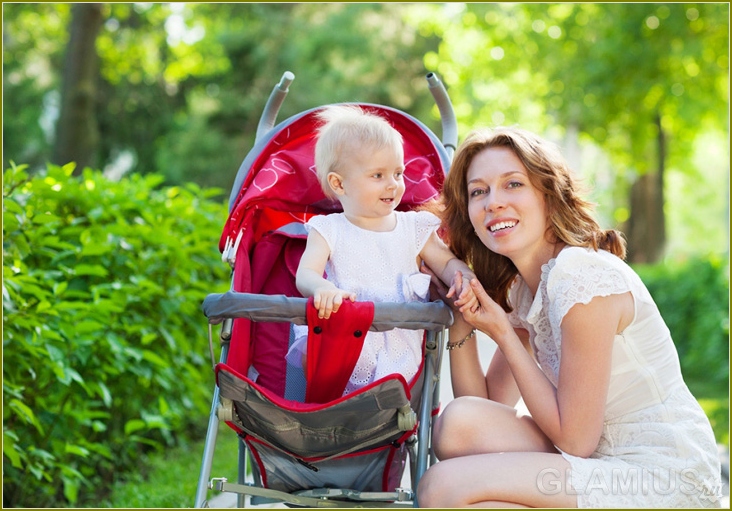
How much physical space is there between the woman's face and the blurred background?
28cm

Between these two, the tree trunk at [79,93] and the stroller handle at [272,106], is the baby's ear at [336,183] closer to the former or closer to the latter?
the stroller handle at [272,106]

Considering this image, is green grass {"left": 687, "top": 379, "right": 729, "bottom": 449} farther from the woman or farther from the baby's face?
the baby's face

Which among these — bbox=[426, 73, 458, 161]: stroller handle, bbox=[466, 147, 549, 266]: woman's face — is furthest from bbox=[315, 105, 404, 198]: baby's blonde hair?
bbox=[426, 73, 458, 161]: stroller handle

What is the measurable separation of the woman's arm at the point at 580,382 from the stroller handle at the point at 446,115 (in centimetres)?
136

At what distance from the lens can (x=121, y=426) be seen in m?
4.72

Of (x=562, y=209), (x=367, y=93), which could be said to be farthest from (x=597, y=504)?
(x=367, y=93)

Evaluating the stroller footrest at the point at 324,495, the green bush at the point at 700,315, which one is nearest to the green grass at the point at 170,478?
the stroller footrest at the point at 324,495

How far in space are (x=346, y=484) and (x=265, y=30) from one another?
1758 centimetres

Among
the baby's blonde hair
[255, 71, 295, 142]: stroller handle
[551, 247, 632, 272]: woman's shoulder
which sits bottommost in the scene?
[551, 247, 632, 272]: woman's shoulder

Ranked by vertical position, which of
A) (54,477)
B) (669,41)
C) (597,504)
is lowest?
(597,504)

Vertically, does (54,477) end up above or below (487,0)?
below

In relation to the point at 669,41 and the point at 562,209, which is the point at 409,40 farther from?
the point at 562,209

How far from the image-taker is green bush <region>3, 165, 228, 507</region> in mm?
3406

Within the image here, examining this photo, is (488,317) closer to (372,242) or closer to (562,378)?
(562,378)
